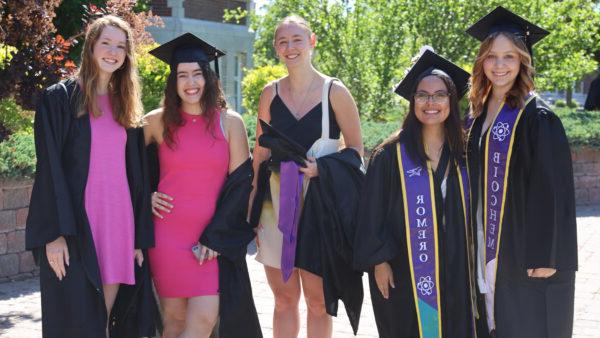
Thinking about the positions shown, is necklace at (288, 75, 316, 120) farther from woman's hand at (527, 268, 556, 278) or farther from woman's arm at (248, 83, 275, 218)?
woman's hand at (527, 268, 556, 278)

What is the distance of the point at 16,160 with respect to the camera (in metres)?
6.81

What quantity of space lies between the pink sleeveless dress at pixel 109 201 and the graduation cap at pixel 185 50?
16.5 inches

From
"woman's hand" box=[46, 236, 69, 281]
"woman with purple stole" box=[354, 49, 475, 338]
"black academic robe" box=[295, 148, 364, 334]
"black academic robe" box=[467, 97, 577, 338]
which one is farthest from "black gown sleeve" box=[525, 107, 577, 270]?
"woman's hand" box=[46, 236, 69, 281]

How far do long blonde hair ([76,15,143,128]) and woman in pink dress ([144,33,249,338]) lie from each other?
0.19 metres

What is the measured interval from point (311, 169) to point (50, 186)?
53.5 inches

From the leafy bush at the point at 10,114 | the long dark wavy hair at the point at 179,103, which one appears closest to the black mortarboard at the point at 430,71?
the long dark wavy hair at the point at 179,103

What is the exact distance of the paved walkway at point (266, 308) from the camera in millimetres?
5492

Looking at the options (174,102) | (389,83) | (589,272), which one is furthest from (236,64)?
(174,102)

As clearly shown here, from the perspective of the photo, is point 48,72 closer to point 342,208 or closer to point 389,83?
point 342,208

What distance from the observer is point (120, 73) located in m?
4.01

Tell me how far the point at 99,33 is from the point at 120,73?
24 centimetres

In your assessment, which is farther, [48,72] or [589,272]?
[589,272]

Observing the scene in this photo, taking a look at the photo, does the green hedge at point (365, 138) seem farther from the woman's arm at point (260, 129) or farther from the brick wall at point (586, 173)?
the woman's arm at point (260, 129)

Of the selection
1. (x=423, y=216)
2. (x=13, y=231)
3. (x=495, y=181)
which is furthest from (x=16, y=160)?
(x=495, y=181)
